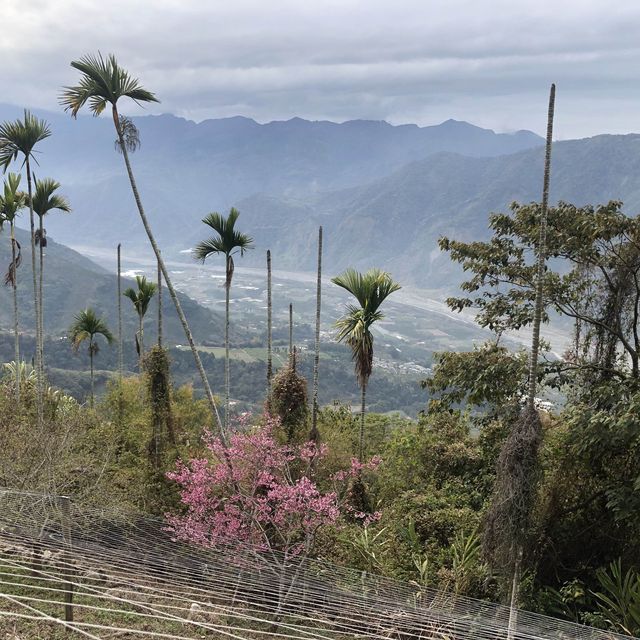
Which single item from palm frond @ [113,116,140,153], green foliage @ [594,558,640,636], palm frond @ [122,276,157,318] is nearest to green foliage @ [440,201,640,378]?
green foliage @ [594,558,640,636]

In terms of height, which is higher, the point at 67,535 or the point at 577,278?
the point at 577,278

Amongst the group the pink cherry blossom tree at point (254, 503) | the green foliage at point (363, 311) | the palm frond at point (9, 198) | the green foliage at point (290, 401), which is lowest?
the pink cherry blossom tree at point (254, 503)

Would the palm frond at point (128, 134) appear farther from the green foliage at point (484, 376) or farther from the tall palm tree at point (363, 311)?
the green foliage at point (484, 376)

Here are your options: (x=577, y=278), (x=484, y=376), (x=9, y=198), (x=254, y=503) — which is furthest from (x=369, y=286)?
(x=9, y=198)

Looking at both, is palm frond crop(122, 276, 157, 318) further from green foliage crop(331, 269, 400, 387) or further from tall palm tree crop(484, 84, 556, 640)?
tall palm tree crop(484, 84, 556, 640)

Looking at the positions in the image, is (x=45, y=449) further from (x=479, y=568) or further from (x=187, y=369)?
(x=187, y=369)

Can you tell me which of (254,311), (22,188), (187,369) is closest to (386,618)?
(22,188)

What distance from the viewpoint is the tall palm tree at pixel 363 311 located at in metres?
10.4

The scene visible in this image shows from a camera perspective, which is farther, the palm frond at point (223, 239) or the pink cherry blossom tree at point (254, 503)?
the palm frond at point (223, 239)

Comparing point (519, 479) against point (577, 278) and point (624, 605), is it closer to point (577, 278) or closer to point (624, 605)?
point (624, 605)

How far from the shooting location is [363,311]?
10.5 m

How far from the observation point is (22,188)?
12.8 meters

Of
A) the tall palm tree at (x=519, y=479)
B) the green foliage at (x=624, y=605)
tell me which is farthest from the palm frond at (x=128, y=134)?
the green foliage at (x=624, y=605)

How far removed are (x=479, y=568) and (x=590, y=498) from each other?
5.23 feet
